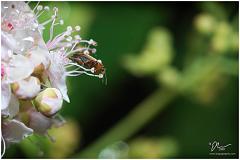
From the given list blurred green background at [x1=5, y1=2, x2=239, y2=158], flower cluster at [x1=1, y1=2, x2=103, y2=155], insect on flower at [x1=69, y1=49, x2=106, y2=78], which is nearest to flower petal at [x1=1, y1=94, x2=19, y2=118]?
flower cluster at [x1=1, y1=2, x2=103, y2=155]

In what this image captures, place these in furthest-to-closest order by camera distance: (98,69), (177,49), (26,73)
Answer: (177,49) → (98,69) → (26,73)

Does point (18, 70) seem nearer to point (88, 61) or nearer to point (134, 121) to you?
point (88, 61)

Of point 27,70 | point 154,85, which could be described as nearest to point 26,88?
point 27,70

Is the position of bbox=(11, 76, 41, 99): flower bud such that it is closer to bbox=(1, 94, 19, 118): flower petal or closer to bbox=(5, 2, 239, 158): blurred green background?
bbox=(1, 94, 19, 118): flower petal

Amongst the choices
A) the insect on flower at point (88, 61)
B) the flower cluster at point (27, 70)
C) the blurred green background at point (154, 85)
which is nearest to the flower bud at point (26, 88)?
the flower cluster at point (27, 70)

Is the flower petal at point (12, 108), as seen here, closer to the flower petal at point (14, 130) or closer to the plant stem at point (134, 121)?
the flower petal at point (14, 130)

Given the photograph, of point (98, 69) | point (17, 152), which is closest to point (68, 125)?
point (17, 152)

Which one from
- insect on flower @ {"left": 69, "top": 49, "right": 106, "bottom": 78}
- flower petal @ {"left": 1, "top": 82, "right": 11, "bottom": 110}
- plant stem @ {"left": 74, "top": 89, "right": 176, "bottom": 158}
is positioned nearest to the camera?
flower petal @ {"left": 1, "top": 82, "right": 11, "bottom": 110}

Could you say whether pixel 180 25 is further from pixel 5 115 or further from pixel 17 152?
pixel 5 115
